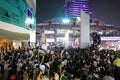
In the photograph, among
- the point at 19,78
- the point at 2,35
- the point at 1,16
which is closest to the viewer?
the point at 19,78

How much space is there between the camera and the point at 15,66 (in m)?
13.8

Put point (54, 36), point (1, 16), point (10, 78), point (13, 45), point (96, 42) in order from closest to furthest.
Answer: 1. point (10, 78)
2. point (1, 16)
3. point (13, 45)
4. point (96, 42)
5. point (54, 36)

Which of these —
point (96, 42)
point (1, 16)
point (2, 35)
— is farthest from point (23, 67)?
point (96, 42)

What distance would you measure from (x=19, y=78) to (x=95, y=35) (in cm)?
2460

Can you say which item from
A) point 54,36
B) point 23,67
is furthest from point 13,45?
point 54,36

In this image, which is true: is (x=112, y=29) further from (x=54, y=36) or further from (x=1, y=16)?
(x=1, y=16)

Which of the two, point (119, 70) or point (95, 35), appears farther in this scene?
point (95, 35)

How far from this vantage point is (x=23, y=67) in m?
14.1

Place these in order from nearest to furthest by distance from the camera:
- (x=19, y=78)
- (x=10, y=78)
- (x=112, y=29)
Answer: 1. (x=10, y=78)
2. (x=19, y=78)
3. (x=112, y=29)

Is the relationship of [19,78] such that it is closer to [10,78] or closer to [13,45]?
[10,78]

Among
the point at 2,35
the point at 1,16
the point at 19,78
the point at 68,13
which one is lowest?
the point at 19,78

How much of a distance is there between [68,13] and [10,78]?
171649 mm

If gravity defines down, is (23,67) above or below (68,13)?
below

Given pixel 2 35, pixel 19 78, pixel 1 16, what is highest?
pixel 1 16
